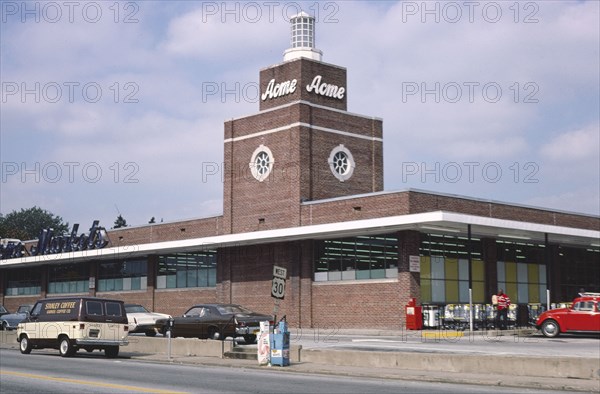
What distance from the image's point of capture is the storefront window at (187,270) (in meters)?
46.8

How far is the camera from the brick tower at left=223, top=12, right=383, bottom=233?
139 feet

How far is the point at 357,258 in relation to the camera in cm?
3850

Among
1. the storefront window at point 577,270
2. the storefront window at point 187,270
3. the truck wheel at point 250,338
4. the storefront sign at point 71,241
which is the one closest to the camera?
the truck wheel at point 250,338

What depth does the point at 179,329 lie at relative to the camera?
3136 cm

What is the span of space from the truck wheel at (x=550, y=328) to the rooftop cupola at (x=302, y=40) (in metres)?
20.8

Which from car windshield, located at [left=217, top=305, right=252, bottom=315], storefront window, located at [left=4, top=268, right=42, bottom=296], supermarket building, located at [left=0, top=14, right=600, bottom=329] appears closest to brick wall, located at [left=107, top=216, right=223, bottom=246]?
supermarket building, located at [left=0, top=14, right=600, bottom=329]


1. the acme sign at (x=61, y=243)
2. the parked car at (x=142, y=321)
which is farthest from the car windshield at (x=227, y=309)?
the acme sign at (x=61, y=243)

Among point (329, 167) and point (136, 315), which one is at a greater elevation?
point (329, 167)

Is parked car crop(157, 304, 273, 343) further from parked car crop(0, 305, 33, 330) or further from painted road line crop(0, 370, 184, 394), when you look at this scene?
parked car crop(0, 305, 33, 330)

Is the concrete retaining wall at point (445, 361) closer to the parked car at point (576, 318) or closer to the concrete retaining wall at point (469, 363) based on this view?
the concrete retaining wall at point (469, 363)

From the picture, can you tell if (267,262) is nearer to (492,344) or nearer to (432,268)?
(432,268)

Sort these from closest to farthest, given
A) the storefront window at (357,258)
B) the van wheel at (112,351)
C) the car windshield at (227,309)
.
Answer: the van wheel at (112,351) → the car windshield at (227,309) → the storefront window at (357,258)

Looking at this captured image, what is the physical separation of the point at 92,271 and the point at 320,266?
2211 centimetres

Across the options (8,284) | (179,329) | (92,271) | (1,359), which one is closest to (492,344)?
(179,329)
